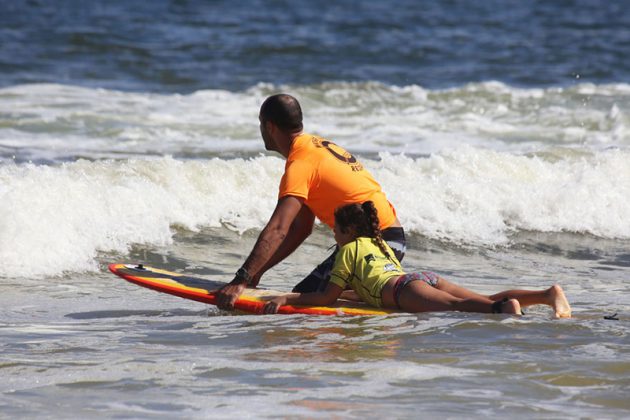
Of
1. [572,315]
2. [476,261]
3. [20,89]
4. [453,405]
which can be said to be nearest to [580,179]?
[476,261]

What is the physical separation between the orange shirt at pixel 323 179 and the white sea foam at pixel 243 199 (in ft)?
8.36

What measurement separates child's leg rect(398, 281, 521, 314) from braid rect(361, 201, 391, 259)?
23 centimetres

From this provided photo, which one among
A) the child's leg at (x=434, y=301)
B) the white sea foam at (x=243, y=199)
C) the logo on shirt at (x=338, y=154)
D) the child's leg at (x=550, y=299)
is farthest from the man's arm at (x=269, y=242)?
the white sea foam at (x=243, y=199)

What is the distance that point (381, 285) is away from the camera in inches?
233

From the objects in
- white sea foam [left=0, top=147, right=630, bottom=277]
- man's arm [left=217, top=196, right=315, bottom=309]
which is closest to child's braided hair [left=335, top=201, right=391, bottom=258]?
man's arm [left=217, top=196, right=315, bottom=309]

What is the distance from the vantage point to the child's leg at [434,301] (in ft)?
19.3

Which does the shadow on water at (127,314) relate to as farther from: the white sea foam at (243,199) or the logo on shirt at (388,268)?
the white sea foam at (243,199)

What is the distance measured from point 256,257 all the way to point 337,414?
1653 mm

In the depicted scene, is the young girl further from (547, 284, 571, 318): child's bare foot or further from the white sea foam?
the white sea foam

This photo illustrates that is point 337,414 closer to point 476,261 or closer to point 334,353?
point 334,353

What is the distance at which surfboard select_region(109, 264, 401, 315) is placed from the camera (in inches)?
239

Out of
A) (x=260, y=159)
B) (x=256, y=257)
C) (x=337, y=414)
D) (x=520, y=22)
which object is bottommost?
(x=337, y=414)

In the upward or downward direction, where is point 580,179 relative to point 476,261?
upward

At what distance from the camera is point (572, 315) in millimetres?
6168
